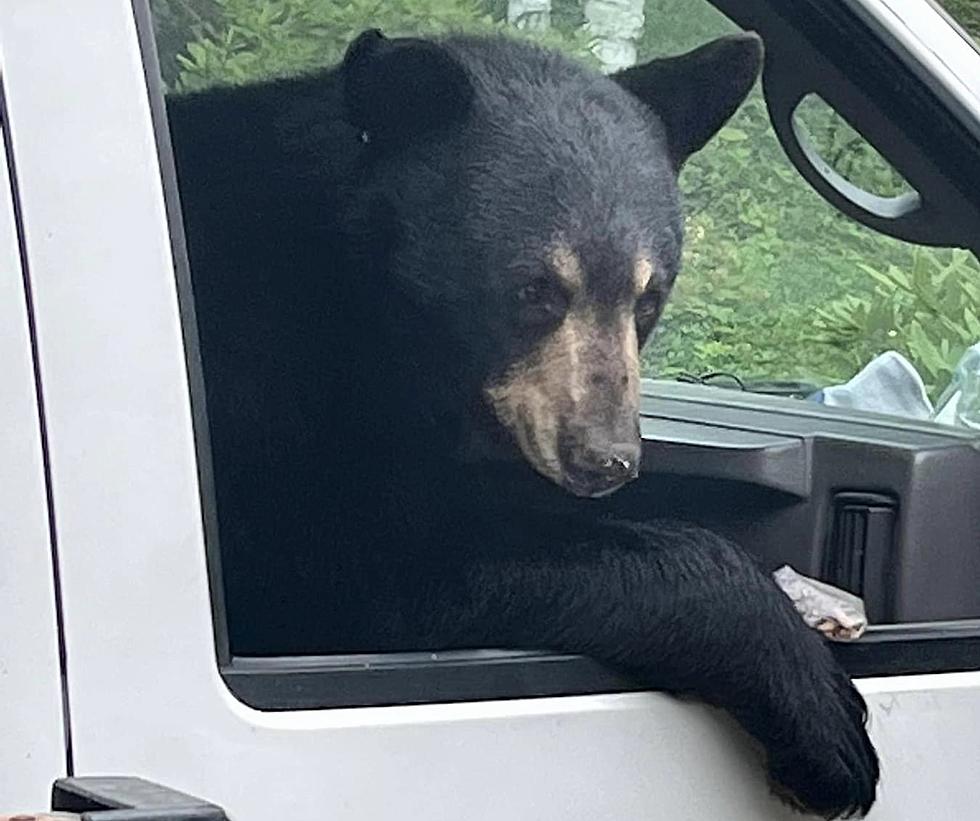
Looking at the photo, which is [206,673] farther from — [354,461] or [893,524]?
[893,524]

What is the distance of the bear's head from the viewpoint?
214cm

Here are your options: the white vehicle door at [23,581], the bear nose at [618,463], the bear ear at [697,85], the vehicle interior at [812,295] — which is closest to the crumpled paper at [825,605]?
the vehicle interior at [812,295]

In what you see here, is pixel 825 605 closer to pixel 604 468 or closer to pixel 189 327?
pixel 604 468

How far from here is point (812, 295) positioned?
7.61ft

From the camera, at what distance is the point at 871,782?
1.88m

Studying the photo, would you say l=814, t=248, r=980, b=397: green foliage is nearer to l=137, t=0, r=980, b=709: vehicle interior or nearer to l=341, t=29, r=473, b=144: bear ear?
l=137, t=0, r=980, b=709: vehicle interior

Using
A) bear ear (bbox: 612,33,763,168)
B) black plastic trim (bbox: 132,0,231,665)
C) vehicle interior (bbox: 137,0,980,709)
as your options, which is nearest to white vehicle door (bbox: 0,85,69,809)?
black plastic trim (bbox: 132,0,231,665)

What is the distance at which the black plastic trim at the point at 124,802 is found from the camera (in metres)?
1.25

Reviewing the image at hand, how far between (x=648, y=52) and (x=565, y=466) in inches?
24.1

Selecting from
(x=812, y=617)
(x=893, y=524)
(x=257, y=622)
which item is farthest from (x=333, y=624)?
(x=893, y=524)

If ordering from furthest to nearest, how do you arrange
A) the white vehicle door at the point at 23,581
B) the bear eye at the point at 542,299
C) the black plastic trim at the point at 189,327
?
the bear eye at the point at 542,299 < the black plastic trim at the point at 189,327 < the white vehicle door at the point at 23,581

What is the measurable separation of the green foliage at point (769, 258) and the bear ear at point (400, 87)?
0.05 meters

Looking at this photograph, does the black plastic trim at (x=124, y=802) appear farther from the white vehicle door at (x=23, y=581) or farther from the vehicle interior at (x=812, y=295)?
the vehicle interior at (x=812, y=295)

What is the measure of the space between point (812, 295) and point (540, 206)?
0.35 m
